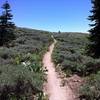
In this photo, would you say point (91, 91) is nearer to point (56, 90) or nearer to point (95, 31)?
point (56, 90)

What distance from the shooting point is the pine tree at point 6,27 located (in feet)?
136

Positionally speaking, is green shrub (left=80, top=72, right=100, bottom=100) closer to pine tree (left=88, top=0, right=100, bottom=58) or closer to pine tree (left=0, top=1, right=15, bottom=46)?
pine tree (left=88, top=0, right=100, bottom=58)

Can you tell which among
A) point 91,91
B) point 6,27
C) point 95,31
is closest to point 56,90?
point 91,91

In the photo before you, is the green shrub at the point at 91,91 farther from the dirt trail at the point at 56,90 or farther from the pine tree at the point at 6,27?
the pine tree at the point at 6,27

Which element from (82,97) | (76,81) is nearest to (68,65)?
(76,81)

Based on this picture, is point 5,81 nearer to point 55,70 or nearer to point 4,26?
point 55,70

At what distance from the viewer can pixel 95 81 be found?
13742 mm

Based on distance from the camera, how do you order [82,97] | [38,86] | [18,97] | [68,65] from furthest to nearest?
[68,65] < [38,86] < [82,97] < [18,97]

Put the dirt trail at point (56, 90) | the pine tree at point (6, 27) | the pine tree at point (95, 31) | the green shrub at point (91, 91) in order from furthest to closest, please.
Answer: the pine tree at point (6, 27) < the pine tree at point (95, 31) < the dirt trail at point (56, 90) < the green shrub at point (91, 91)

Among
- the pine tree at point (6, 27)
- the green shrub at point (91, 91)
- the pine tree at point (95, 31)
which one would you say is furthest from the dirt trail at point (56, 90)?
the pine tree at point (6, 27)

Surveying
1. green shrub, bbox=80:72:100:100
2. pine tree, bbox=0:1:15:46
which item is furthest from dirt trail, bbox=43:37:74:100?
pine tree, bbox=0:1:15:46

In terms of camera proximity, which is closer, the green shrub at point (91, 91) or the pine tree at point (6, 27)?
the green shrub at point (91, 91)

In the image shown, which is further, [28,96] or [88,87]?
[88,87]

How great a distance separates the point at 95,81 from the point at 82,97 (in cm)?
170
